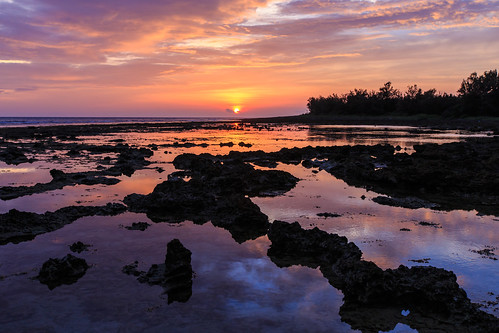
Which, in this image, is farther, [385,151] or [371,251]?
[385,151]

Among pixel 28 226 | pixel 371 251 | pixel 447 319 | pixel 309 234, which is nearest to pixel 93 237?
pixel 28 226

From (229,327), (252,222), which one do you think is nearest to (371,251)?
(252,222)

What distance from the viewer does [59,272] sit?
6.93m

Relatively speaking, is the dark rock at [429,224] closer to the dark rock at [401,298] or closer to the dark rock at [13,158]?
the dark rock at [401,298]

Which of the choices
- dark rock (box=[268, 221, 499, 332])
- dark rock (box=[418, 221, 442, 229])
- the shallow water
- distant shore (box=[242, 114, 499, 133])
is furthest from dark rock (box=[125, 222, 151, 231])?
distant shore (box=[242, 114, 499, 133])

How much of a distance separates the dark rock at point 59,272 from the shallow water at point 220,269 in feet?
0.57

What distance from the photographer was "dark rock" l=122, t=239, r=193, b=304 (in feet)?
21.4

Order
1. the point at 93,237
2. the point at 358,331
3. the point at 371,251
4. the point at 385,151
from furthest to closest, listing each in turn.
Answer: the point at 385,151 < the point at 93,237 < the point at 371,251 < the point at 358,331

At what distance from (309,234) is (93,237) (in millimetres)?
5144

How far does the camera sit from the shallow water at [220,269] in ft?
18.4

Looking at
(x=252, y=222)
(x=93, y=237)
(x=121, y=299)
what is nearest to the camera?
(x=121, y=299)

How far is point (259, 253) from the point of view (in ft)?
27.6

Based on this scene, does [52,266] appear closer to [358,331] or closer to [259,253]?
[259,253]

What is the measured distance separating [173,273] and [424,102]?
382ft
